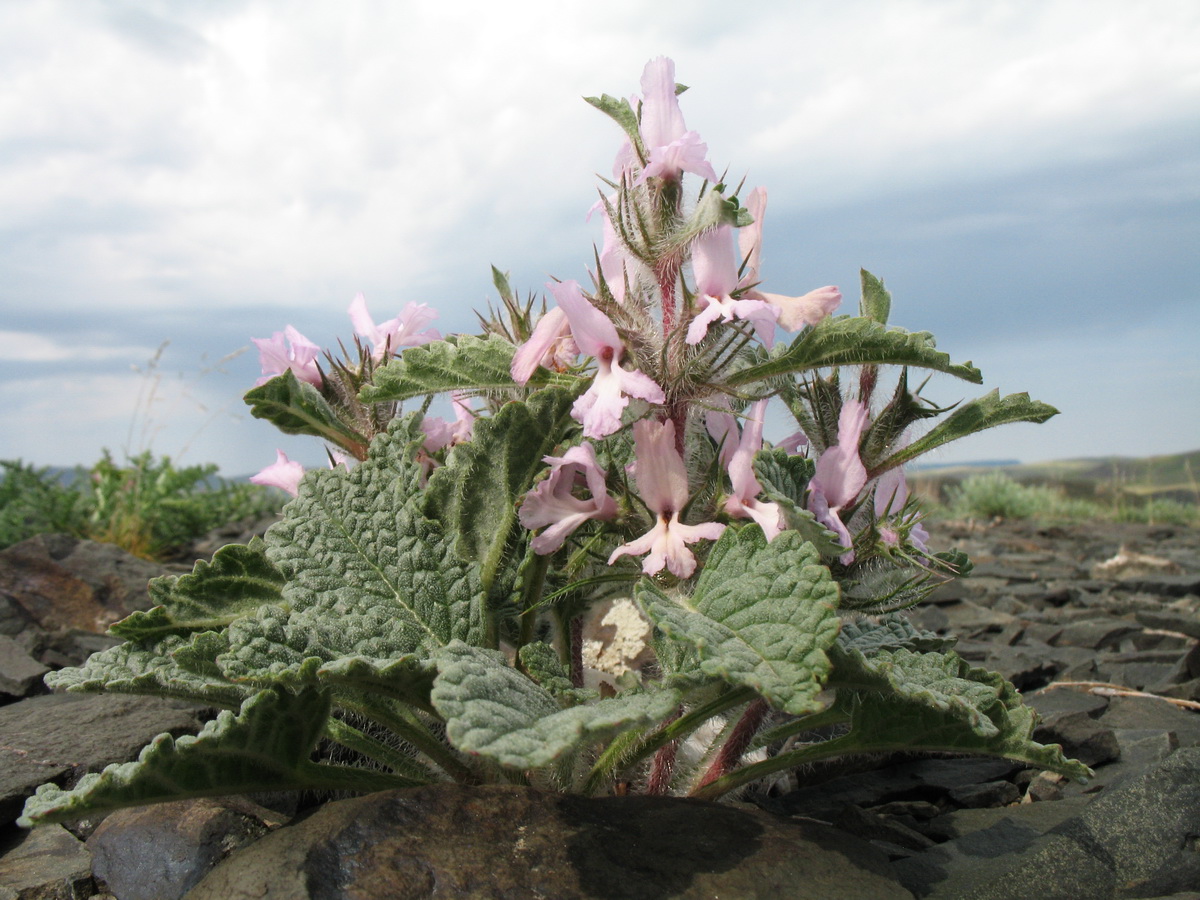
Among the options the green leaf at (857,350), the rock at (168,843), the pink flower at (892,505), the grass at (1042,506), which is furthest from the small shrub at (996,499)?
the rock at (168,843)

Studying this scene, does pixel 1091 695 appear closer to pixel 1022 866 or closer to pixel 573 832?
pixel 1022 866

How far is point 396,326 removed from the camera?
96.9 inches

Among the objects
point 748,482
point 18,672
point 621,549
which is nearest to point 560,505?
point 621,549

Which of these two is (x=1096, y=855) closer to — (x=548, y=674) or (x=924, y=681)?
(x=924, y=681)

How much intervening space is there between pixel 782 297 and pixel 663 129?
0.42 meters

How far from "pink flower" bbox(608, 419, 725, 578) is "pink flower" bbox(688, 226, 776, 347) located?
0.69ft

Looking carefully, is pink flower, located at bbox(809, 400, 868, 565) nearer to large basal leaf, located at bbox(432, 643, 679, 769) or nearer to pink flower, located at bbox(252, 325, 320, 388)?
large basal leaf, located at bbox(432, 643, 679, 769)

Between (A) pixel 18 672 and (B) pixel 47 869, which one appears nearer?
(B) pixel 47 869

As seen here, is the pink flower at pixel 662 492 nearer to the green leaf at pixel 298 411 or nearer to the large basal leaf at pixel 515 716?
the large basal leaf at pixel 515 716

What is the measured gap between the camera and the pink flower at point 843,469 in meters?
1.86

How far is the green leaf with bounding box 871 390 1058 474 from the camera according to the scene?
1944 millimetres

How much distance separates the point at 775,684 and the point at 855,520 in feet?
2.20

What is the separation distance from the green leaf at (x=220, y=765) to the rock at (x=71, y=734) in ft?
3.05

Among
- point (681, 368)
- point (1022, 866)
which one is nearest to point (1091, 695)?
point (1022, 866)
